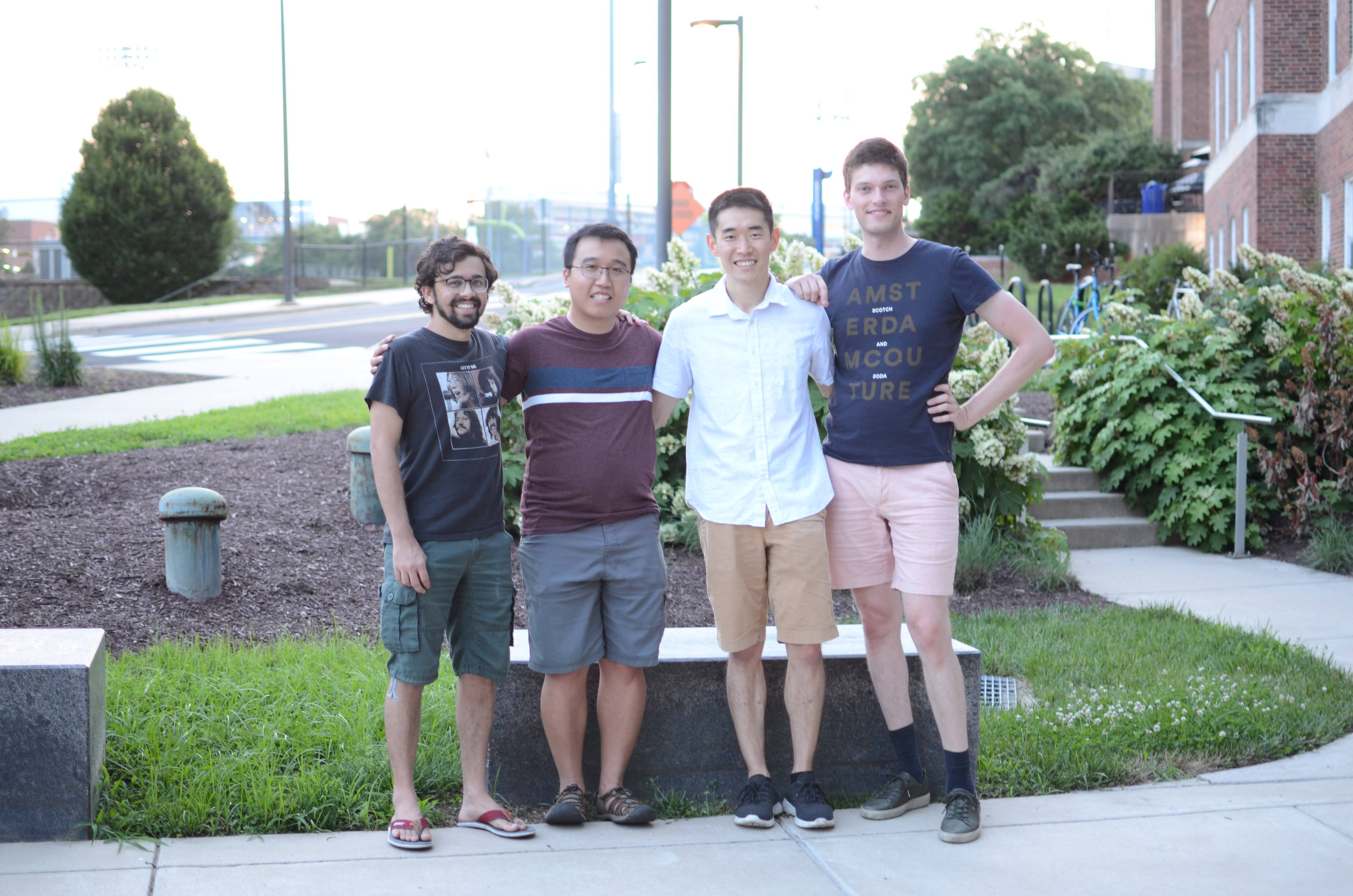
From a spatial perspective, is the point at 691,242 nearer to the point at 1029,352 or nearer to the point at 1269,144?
the point at 1269,144

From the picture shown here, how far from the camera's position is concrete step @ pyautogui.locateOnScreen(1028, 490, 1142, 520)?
848 cm

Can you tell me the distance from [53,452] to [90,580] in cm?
358

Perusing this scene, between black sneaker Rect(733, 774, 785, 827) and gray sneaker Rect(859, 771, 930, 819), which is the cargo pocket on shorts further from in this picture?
gray sneaker Rect(859, 771, 930, 819)

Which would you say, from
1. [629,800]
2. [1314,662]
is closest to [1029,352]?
[629,800]

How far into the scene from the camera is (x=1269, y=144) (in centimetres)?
2050

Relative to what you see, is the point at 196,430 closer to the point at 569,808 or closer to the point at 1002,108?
the point at 569,808

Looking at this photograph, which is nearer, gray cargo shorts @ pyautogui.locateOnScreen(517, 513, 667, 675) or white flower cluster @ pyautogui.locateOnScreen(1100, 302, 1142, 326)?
gray cargo shorts @ pyautogui.locateOnScreen(517, 513, 667, 675)

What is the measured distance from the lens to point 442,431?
3543 millimetres

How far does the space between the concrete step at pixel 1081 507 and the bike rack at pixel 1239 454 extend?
801mm

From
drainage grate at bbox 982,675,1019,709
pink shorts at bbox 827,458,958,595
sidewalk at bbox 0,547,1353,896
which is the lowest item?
sidewalk at bbox 0,547,1353,896

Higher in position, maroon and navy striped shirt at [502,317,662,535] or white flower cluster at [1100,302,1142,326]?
white flower cluster at [1100,302,1142,326]

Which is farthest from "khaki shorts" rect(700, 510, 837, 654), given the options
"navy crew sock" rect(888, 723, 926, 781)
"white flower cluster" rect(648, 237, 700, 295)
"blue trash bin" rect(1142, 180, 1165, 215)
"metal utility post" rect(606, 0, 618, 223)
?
"blue trash bin" rect(1142, 180, 1165, 215)

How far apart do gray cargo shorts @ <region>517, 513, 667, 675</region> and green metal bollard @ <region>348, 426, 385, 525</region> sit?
9.58ft

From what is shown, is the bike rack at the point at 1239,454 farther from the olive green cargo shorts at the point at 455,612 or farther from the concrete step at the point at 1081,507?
the olive green cargo shorts at the point at 455,612
